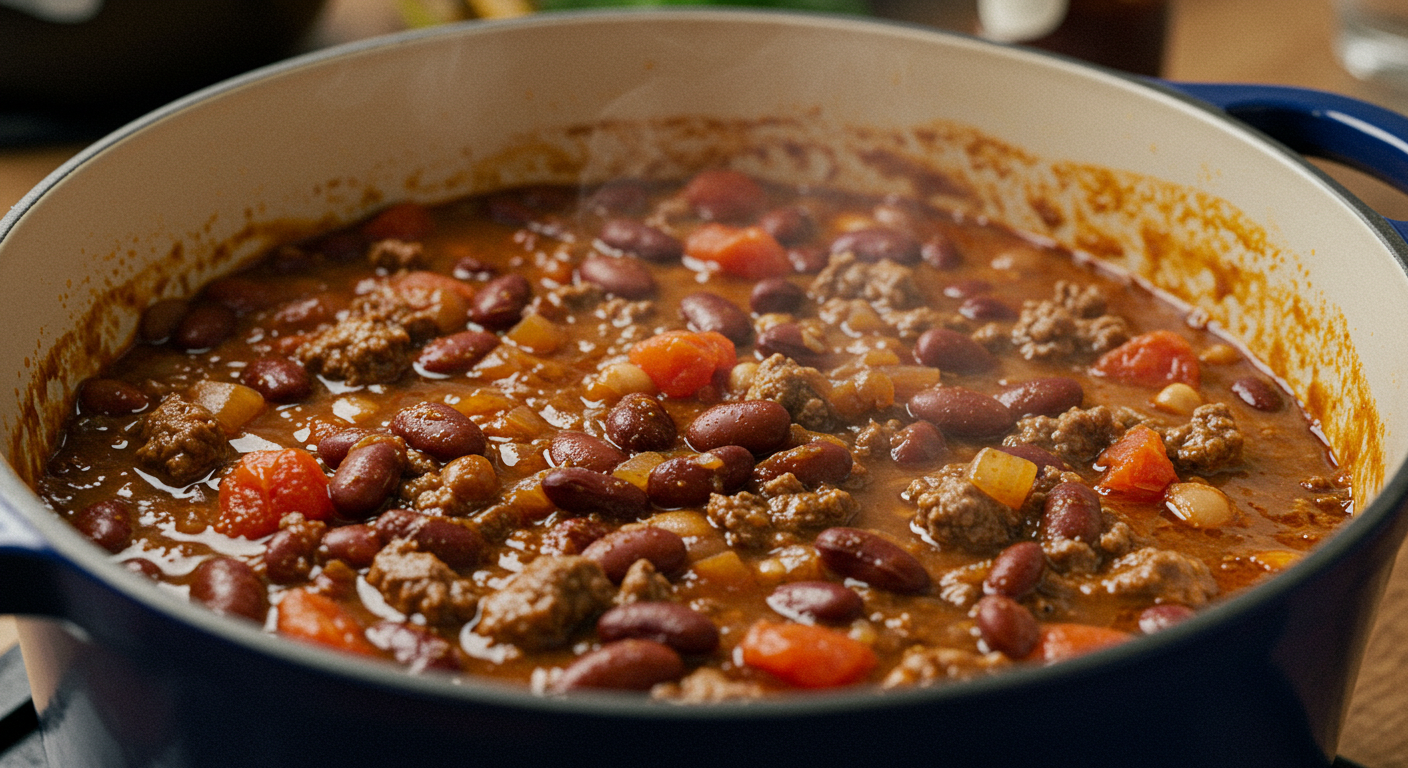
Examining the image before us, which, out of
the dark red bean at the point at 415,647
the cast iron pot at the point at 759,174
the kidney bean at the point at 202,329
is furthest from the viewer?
the kidney bean at the point at 202,329

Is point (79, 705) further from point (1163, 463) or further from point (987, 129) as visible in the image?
point (987, 129)

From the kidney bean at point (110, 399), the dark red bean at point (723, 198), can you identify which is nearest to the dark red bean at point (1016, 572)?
the dark red bean at point (723, 198)

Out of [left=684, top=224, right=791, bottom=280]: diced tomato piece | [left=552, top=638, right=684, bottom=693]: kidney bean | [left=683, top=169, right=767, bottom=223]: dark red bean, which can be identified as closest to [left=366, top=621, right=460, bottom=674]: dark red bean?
[left=552, top=638, right=684, bottom=693]: kidney bean

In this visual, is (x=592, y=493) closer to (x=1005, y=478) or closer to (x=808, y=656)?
(x=808, y=656)

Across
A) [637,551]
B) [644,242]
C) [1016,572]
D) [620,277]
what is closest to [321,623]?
[637,551]

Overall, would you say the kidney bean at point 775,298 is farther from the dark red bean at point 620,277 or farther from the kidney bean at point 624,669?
the kidney bean at point 624,669

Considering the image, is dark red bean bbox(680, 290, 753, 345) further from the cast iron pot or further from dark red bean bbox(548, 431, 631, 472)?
the cast iron pot
